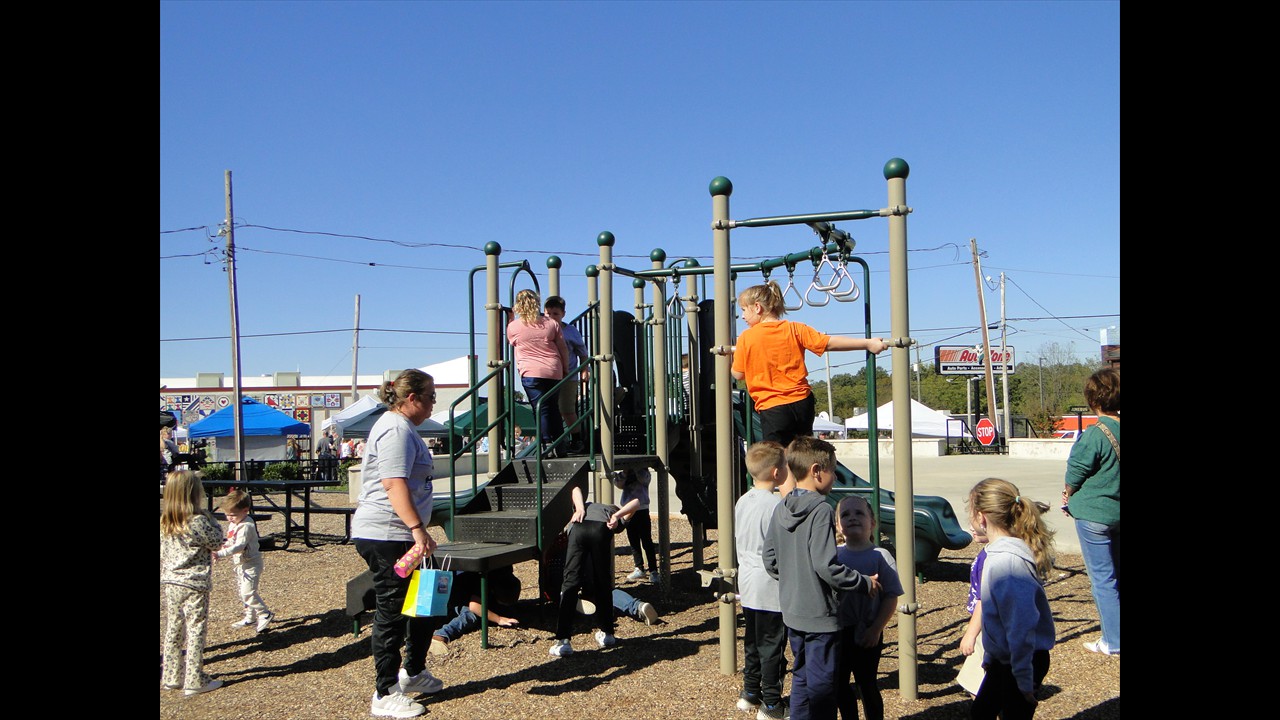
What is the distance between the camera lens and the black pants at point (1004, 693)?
322 centimetres

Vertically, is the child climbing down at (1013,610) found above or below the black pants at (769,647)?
above

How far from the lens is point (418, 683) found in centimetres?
504

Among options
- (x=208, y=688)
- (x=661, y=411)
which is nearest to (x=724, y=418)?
(x=661, y=411)

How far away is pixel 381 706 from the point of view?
480 cm

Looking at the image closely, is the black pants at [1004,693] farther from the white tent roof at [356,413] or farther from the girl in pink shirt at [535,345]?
the white tent roof at [356,413]

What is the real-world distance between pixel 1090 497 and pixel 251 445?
42.8 m

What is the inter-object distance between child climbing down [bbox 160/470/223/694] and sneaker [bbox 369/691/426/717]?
136 cm

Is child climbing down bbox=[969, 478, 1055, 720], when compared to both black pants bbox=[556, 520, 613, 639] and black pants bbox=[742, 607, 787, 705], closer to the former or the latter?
black pants bbox=[742, 607, 787, 705]

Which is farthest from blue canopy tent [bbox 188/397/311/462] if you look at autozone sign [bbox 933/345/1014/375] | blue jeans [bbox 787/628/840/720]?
autozone sign [bbox 933/345/1014/375]

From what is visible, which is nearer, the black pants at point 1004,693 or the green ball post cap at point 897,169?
the black pants at point 1004,693

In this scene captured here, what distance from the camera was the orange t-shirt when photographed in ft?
17.6

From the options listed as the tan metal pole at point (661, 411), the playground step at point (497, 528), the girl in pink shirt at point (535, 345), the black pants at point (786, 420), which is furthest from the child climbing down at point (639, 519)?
the black pants at point (786, 420)

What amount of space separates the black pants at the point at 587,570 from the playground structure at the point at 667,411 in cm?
39
